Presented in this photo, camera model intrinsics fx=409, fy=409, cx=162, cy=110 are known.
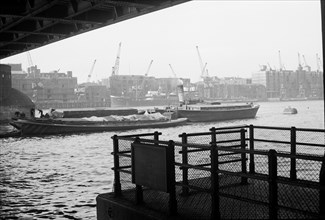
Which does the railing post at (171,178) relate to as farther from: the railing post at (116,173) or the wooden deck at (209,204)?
the railing post at (116,173)

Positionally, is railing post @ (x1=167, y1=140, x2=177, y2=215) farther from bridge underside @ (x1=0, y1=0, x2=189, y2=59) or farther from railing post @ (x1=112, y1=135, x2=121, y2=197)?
bridge underside @ (x1=0, y1=0, x2=189, y2=59)

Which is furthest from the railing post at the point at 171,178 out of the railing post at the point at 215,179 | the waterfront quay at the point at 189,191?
the railing post at the point at 215,179

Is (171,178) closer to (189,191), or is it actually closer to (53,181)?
(189,191)

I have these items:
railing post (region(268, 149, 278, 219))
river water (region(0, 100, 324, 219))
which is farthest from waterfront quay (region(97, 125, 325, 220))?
river water (region(0, 100, 324, 219))

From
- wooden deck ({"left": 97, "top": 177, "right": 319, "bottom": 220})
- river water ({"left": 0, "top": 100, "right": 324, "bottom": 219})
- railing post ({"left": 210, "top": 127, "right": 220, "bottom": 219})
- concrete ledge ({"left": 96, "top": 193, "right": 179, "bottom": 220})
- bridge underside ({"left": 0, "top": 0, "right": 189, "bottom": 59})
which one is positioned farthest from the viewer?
bridge underside ({"left": 0, "top": 0, "right": 189, "bottom": 59})

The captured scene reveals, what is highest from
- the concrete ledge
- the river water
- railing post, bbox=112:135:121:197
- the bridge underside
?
the bridge underside

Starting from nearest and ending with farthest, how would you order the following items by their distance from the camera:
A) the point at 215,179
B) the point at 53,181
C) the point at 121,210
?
1. the point at 215,179
2. the point at 121,210
3. the point at 53,181

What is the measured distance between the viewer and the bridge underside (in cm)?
1864

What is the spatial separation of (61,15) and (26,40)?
1020 cm

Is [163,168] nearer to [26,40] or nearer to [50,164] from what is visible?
[50,164]

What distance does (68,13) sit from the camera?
21.5 metres

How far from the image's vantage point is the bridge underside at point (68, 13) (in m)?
18.6

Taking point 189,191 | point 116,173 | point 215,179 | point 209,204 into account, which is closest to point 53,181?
Result: point 116,173

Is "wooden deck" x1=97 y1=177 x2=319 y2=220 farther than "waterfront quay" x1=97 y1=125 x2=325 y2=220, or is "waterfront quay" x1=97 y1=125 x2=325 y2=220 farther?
"wooden deck" x1=97 y1=177 x2=319 y2=220
